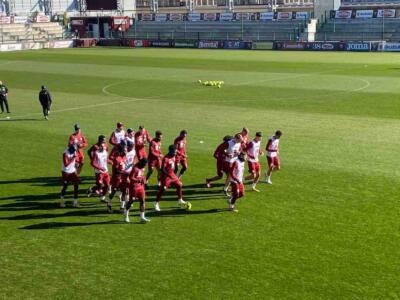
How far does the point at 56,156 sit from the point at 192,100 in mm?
14185

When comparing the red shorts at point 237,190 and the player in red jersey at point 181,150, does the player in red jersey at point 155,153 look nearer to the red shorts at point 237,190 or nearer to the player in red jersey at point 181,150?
the player in red jersey at point 181,150

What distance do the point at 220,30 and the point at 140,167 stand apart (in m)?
76.5

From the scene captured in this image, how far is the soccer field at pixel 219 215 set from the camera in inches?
452

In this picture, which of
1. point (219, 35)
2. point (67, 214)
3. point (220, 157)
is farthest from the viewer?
point (219, 35)

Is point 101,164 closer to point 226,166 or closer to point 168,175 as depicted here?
point 168,175

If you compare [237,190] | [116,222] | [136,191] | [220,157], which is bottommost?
[116,222]

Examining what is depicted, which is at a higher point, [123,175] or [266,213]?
[123,175]

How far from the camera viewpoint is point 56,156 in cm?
2230

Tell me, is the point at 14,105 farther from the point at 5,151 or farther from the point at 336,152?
the point at 336,152

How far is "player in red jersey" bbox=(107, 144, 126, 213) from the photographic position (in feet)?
51.7

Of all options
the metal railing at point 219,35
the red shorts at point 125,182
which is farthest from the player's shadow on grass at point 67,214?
the metal railing at point 219,35

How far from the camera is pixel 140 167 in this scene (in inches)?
577

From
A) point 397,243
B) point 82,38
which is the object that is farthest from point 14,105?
point 82,38

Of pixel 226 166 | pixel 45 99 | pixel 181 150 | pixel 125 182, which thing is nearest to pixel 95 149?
pixel 125 182
